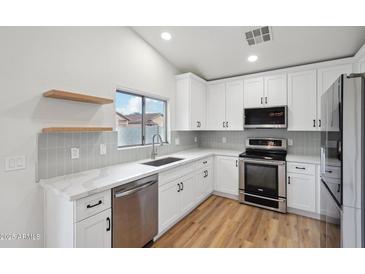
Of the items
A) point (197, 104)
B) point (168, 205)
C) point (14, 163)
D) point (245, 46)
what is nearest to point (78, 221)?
point (14, 163)

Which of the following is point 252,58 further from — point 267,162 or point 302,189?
point 302,189

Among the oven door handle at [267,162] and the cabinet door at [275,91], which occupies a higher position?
the cabinet door at [275,91]

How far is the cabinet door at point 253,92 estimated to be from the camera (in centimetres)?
322

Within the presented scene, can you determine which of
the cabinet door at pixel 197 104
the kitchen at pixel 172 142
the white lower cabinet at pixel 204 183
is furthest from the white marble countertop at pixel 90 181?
the cabinet door at pixel 197 104

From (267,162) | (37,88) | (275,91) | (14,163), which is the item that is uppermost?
(275,91)

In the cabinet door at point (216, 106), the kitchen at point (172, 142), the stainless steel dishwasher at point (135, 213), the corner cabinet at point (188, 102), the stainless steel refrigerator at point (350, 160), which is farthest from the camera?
the cabinet door at point (216, 106)

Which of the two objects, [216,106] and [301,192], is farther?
[216,106]

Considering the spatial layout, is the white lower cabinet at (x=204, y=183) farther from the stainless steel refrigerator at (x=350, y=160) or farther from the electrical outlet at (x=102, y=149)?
the stainless steel refrigerator at (x=350, y=160)

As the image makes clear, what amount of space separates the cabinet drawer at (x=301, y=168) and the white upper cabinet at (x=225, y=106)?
3.56 ft

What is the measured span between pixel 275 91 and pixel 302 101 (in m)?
0.45

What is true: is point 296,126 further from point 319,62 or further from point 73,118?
point 73,118

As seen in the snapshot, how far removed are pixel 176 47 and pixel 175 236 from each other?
2797mm

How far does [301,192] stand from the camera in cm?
268
